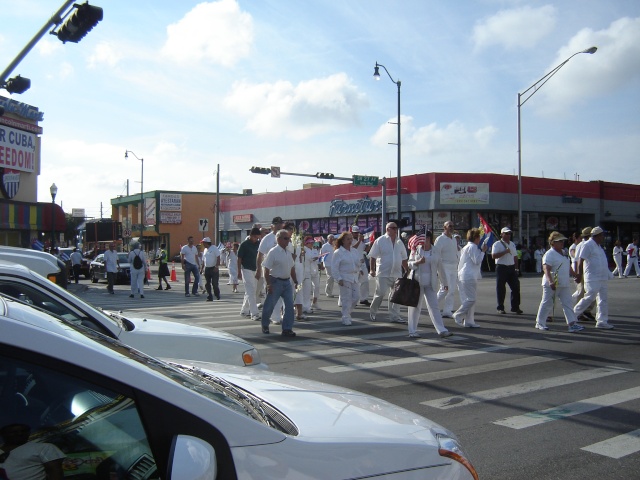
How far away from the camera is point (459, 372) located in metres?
7.92

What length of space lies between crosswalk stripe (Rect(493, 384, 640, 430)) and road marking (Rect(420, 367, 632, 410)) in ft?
1.98

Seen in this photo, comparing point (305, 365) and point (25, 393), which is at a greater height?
point (25, 393)

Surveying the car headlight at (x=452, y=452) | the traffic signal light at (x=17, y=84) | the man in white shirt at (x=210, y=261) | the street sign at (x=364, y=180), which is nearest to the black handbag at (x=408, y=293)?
the car headlight at (x=452, y=452)

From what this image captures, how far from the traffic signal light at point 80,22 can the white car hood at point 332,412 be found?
937 cm

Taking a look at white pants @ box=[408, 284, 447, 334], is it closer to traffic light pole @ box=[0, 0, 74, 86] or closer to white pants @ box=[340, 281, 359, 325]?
white pants @ box=[340, 281, 359, 325]

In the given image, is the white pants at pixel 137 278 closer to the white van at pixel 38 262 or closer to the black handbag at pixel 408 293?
the black handbag at pixel 408 293

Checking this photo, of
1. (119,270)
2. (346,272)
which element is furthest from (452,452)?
(119,270)

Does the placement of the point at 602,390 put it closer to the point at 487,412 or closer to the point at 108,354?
the point at 487,412

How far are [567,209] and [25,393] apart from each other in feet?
134

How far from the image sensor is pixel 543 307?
1140 cm

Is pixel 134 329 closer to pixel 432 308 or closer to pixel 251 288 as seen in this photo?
pixel 432 308

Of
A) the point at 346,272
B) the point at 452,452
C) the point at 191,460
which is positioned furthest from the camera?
the point at 346,272

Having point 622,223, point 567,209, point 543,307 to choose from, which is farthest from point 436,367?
point 622,223

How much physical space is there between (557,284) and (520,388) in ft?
15.7
